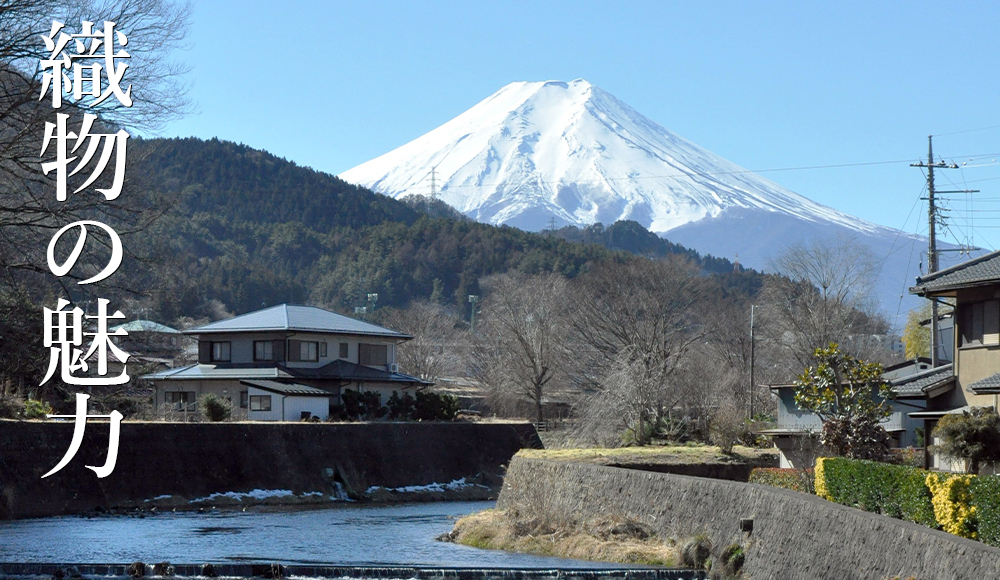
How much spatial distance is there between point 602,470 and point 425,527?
7694 mm

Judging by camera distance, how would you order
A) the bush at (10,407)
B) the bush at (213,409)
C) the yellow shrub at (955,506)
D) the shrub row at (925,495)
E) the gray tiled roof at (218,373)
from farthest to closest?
the gray tiled roof at (218,373)
the bush at (213,409)
the bush at (10,407)
the yellow shrub at (955,506)
the shrub row at (925,495)

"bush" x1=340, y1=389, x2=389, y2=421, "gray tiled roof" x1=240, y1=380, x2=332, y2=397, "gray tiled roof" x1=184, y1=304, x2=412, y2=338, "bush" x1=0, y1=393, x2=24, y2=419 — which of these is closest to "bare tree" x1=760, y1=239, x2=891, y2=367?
"gray tiled roof" x1=184, y1=304, x2=412, y2=338

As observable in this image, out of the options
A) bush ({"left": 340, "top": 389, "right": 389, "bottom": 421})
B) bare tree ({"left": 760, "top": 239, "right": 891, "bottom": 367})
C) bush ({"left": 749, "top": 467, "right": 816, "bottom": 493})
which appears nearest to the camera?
bush ({"left": 749, "top": 467, "right": 816, "bottom": 493})

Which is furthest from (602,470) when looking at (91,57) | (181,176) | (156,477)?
(181,176)

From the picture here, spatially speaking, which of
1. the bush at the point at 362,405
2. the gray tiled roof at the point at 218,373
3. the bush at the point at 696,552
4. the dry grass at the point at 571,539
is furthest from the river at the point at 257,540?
the gray tiled roof at the point at 218,373

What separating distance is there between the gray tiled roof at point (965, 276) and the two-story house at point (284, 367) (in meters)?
28.3

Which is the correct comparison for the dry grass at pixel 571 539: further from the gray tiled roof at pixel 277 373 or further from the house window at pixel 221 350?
the house window at pixel 221 350

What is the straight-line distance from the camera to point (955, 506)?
12883mm

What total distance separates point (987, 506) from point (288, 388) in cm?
3739

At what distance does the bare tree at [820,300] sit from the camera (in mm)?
54844

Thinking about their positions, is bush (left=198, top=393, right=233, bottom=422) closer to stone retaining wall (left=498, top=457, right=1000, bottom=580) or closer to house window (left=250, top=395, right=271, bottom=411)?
house window (left=250, top=395, right=271, bottom=411)

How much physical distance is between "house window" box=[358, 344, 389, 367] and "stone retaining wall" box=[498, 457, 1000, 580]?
2700cm

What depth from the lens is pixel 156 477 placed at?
35.8 m

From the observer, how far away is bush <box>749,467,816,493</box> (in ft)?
65.1
